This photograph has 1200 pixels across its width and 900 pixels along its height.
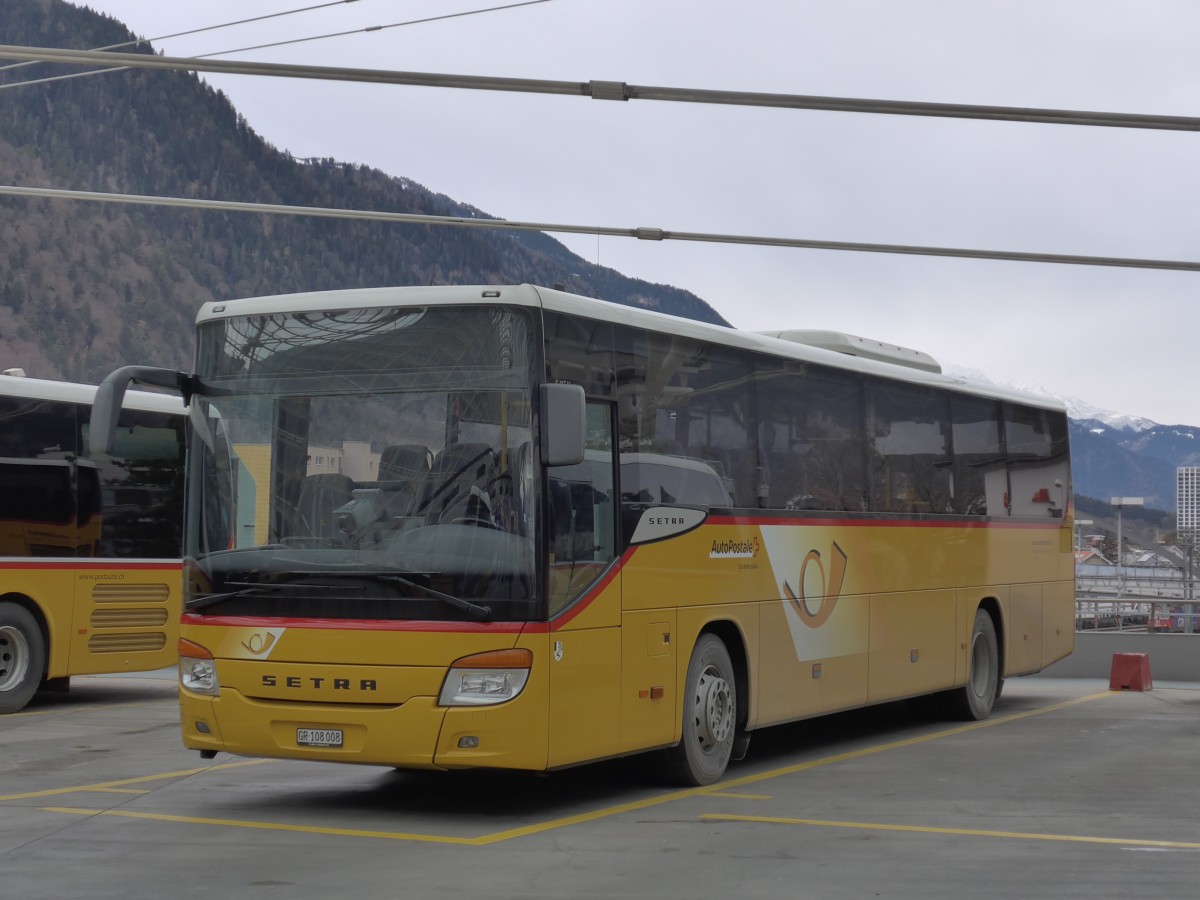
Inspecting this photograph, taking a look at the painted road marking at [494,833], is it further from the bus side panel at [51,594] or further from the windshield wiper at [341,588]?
the bus side panel at [51,594]

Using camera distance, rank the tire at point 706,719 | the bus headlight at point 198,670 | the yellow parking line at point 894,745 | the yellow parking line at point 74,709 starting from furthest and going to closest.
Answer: the yellow parking line at point 74,709 → the yellow parking line at point 894,745 → the tire at point 706,719 → the bus headlight at point 198,670

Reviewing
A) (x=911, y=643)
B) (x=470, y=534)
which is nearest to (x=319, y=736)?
(x=470, y=534)

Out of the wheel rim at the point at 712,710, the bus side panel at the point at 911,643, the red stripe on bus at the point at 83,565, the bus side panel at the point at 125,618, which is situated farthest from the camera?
the bus side panel at the point at 125,618

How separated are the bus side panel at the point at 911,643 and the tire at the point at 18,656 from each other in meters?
8.51

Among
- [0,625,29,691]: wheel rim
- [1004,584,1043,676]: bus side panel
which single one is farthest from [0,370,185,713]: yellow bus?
Result: [1004,584,1043,676]: bus side panel

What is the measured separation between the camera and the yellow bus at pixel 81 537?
1683cm

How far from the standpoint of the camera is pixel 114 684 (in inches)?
877

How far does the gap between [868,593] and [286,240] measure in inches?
6271

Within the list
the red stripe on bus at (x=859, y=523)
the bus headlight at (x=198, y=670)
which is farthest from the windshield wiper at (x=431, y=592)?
the red stripe on bus at (x=859, y=523)

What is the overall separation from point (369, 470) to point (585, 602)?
1.51m

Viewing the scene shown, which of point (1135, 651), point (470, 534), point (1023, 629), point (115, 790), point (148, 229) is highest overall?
point (148, 229)

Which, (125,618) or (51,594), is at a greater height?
(51,594)

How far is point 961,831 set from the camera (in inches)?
366

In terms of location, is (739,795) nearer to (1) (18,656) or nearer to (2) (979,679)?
(2) (979,679)
